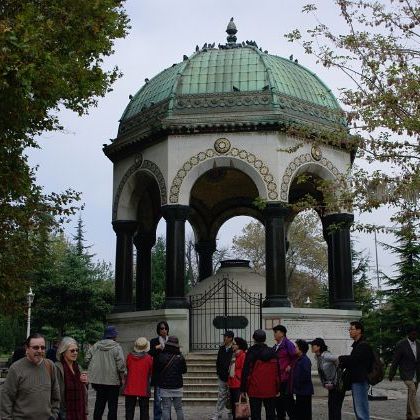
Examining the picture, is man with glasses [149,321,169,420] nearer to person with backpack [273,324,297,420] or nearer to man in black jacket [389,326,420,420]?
person with backpack [273,324,297,420]

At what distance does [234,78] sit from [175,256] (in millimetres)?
5186

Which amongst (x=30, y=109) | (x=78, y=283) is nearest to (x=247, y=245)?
(x=78, y=283)

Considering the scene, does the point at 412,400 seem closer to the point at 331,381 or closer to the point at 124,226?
the point at 331,381

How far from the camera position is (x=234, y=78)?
18078 millimetres

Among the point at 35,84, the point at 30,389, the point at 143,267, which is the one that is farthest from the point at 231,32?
the point at 30,389

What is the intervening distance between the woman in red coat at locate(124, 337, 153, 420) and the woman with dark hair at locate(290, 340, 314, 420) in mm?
2185

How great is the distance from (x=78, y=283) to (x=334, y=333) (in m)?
16.1

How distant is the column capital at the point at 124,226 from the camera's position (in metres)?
19.0

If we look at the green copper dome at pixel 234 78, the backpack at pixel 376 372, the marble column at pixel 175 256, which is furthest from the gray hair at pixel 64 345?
the green copper dome at pixel 234 78

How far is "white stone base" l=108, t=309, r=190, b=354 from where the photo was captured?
53.4 ft

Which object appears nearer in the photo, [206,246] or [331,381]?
[331,381]

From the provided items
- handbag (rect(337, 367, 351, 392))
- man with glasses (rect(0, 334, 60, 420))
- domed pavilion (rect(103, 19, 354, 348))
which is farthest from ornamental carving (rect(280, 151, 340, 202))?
man with glasses (rect(0, 334, 60, 420))

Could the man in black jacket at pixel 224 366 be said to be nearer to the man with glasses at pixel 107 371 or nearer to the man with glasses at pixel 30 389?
the man with glasses at pixel 107 371

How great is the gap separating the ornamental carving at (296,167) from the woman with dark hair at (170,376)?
7688mm
